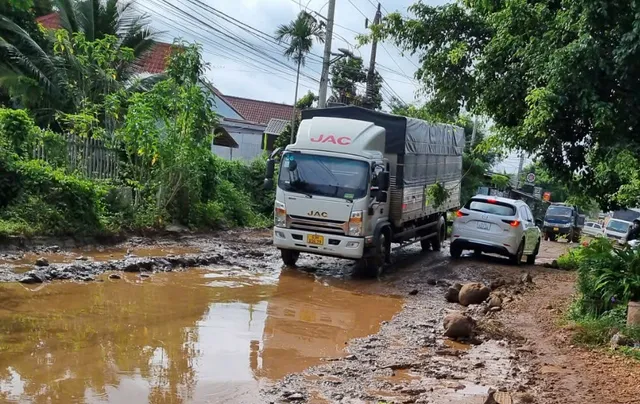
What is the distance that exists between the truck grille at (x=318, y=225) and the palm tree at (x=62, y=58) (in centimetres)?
921

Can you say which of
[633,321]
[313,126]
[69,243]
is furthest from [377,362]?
[69,243]

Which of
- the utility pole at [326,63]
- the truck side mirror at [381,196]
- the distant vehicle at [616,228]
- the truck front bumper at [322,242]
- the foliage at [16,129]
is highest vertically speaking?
A: the utility pole at [326,63]

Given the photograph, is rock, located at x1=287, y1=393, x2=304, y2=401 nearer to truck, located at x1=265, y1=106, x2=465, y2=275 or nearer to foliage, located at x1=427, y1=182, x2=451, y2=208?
truck, located at x1=265, y1=106, x2=465, y2=275

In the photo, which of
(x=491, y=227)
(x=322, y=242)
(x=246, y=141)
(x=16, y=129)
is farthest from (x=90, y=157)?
(x=246, y=141)

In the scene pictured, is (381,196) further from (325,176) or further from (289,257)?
(289,257)

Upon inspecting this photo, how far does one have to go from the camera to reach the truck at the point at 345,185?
43.3 ft

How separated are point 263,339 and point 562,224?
32879 millimetres

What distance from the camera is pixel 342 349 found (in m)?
8.17

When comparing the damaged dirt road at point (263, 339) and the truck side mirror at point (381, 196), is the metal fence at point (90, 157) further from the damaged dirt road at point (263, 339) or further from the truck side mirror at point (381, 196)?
the truck side mirror at point (381, 196)

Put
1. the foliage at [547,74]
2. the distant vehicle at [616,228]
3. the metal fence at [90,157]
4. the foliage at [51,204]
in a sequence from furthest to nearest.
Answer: the distant vehicle at [616,228] < the metal fence at [90,157] < the foliage at [51,204] < the foliage at [547,74]

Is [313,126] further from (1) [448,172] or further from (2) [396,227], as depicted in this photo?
(1) [448,172]

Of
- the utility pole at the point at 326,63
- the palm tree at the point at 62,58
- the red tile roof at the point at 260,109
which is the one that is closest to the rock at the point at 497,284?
the utility pole at the point at 326,63

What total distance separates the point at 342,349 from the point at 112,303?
3493mm

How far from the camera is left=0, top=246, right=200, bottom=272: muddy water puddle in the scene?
465 inches
